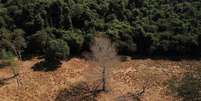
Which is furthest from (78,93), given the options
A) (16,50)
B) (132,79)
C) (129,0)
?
(129,0)

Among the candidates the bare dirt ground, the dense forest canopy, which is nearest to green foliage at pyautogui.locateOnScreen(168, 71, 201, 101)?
the bare dirt ground

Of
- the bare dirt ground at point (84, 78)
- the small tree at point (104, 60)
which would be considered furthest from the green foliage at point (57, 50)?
the small tree at point (104, 60)

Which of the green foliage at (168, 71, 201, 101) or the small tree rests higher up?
the small tree

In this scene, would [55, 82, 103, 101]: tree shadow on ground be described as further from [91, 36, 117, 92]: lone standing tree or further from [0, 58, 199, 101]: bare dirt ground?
[91, 36, 117, 92]: lone standing tree

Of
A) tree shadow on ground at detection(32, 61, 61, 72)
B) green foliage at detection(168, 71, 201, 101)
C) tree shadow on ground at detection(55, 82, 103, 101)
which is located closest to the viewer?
green foliage at detection(168, 71, 201, 101)

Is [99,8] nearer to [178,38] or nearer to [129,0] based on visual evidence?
[129,0]
